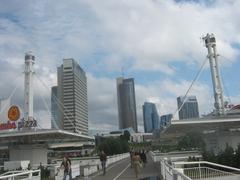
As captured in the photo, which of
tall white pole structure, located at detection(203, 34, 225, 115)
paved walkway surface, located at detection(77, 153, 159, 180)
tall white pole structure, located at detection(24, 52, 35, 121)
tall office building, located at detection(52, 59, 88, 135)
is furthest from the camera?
tall office building, located at detection(52, 59, 88, 135)

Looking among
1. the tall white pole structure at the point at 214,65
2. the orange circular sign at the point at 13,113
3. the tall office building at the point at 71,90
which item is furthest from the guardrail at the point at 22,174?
the tall office building at the point at 71,90

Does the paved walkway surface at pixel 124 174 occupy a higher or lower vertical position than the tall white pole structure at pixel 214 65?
lower

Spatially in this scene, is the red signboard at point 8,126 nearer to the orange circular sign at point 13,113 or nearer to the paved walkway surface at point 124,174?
the orange circular sign at point 13,113

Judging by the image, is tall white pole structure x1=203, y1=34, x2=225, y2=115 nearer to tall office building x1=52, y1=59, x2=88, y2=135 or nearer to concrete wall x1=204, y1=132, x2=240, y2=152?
concrete wall x1=204, y1=132, x2=240, y2=152

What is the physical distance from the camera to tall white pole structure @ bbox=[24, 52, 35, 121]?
6328 centimetres

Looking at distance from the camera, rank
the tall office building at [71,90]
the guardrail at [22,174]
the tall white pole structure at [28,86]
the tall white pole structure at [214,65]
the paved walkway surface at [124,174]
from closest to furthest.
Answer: the guardrail at [22,174]
the paved walkway surface at [124,174]
the tall white pole structure at [214,65]
the tall white pole structure at [28,86]
the tall office building at [71,90]

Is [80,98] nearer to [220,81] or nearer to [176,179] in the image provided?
[220,81]

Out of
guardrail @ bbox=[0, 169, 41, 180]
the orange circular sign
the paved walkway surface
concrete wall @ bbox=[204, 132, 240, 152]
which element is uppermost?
the orange circular sign

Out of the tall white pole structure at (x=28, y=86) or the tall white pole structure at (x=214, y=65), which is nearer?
the tall white pole structure at (x=214, y=65)

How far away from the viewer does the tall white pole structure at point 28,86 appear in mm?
63281

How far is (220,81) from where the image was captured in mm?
55844

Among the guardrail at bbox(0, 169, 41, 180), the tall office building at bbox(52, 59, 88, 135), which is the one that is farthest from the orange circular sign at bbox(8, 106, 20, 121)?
the tall office building at bbox(52, 59, 88, 135)

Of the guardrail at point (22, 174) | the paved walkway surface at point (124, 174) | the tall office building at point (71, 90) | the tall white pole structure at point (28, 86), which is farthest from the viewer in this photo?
the tall office building at point (71, 90)

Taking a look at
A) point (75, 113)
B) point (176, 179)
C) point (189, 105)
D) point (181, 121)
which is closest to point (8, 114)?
point (181, 121)
